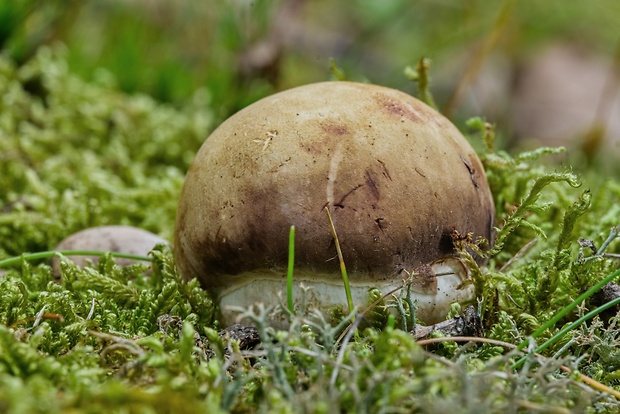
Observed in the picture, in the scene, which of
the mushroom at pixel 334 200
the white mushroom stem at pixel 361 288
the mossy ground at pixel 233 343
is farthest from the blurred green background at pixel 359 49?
the white mushroom stem at pixel 361 288

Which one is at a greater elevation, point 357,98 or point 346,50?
point 346,50

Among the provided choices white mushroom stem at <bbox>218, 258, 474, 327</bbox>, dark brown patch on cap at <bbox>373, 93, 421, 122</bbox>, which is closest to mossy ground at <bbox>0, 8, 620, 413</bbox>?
white mushroom stem at <bbox>218, 258, 474, 327</bbox>

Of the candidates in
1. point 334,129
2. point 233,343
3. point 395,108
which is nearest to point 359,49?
point 395,108

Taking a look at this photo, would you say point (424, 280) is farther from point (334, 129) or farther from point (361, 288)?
point (334, 129)

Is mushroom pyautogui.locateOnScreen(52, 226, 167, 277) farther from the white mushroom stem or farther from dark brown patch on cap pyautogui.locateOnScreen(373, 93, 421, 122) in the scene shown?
dark brown patch on cap pyautogui.locateOnScreen(373, 93, 421, 122)

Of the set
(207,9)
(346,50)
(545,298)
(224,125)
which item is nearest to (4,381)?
(224,125)

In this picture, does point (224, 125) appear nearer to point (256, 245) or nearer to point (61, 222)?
point (256, 245)
